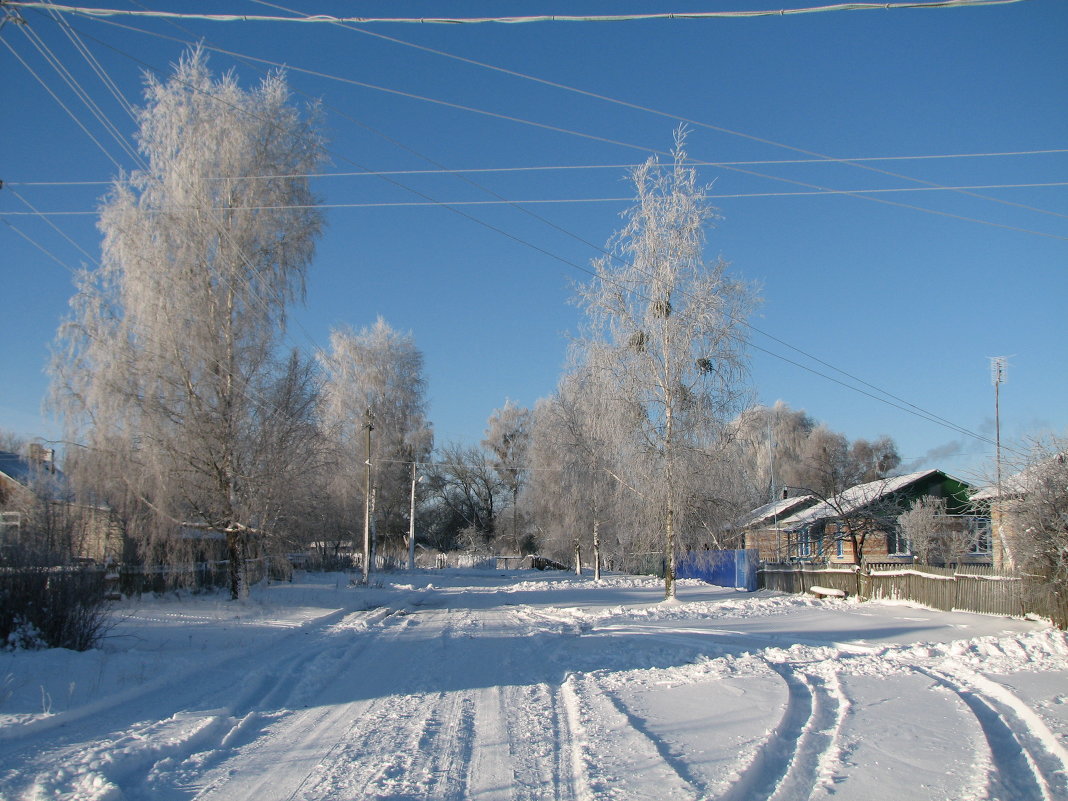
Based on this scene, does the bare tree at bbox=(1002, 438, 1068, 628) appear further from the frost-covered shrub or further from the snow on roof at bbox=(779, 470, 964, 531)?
the snow on roof at bbox=(779, 470, 964, 531)

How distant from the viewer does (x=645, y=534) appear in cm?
2336

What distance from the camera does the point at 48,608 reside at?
10.8 meters

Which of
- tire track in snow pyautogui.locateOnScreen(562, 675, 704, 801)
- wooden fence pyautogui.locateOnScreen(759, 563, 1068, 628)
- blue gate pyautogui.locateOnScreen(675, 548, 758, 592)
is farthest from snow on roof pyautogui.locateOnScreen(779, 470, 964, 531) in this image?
tire track in snow pyautogui.locateOnScreen(562, 675, 704, 801)

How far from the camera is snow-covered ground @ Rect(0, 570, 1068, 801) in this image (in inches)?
227

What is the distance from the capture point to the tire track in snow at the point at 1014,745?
18.8 ft

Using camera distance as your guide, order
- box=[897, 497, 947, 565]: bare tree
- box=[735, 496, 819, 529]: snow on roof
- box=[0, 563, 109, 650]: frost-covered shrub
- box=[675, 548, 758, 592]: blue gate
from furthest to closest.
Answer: box=[735, 496, 819, 529]: snow on roof < box=[897, 497, 947, 565]: bare tree < box=[675, 548, 758, 592]: blue gate < box=[0, 563, 109, 650]: frost-covered shrub

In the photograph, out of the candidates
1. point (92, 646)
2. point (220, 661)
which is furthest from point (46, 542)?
point (220, 661)

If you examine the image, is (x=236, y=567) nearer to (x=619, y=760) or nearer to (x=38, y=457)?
(x=38, y=457)

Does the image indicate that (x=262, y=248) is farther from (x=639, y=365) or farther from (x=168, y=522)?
(x=639, y=365)

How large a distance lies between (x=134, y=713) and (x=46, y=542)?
20.6ft

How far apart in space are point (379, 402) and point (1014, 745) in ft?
142

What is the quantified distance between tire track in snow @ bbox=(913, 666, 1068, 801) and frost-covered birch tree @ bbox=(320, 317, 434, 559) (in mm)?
37507

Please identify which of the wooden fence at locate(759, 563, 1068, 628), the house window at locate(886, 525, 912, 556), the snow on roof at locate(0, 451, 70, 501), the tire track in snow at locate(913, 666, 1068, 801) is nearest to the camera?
the tire track in snow at locate(913, 666, 1068, 801)

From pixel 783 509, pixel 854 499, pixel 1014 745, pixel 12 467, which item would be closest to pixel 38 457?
pixel 12 467
